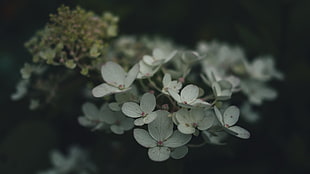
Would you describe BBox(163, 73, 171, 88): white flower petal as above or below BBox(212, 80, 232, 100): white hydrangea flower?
above

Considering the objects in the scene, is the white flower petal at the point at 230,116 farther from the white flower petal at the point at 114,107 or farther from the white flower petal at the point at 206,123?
the white flower petal at the point at 114,107

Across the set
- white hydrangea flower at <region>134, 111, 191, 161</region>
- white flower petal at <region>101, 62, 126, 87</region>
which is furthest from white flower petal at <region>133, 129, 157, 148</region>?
white flower petal at <region>101, 62, 126, 87</region>

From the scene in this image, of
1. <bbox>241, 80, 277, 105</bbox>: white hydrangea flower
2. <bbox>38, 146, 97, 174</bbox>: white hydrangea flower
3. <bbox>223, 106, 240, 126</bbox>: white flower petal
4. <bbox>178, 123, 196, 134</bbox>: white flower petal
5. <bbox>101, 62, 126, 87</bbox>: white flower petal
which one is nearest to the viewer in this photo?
<bbox>178, 123, 196, 134</bbox>: white flower petal

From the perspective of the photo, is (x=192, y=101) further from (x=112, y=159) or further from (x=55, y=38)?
(x=112, y=159)

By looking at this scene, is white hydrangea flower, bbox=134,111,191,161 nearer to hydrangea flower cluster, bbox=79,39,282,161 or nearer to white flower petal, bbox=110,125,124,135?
hydrangea flower cluster, bbox=79,39,282,161

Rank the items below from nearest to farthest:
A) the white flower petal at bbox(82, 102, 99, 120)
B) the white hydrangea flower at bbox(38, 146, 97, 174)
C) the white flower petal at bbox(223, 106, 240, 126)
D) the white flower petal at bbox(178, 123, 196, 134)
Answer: the white flower petal at bbox(178, 123, 196, 134), the white flower petal at bbox(223, 106, 240, 126), the white flower petal at bbox(82, 102, 99, 120), the white hydrangea flower at bbox(38, 146, 97, 174)

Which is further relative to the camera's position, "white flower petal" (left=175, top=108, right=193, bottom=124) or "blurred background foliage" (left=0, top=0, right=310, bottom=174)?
"blurred background foliage" (left=0, top=0, right=310, bottom=174)

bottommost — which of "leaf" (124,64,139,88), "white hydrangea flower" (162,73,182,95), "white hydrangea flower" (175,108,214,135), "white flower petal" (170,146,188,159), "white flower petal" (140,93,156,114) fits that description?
"white flower petal" (170,146,188,159)
